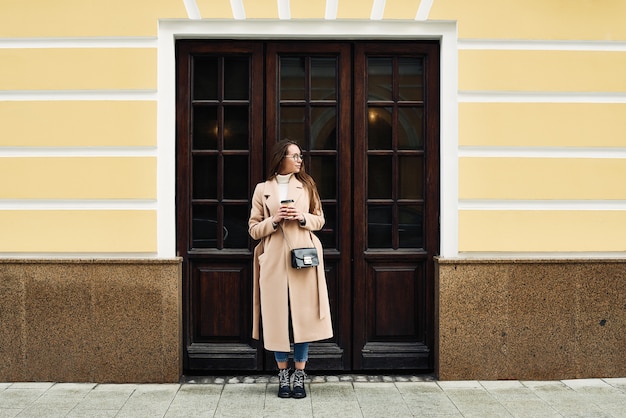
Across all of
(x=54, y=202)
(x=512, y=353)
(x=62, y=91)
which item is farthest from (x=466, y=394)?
(x=62, y=91)

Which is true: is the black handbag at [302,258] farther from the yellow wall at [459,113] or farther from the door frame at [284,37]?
the yellow wall at [459,113]

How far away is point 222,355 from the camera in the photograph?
7.02m

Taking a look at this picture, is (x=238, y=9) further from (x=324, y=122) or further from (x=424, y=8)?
(x=424, y=8)

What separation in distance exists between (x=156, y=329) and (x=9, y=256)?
1.53 meters

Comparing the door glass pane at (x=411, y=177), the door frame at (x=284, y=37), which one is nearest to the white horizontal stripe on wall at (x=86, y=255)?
the door frame at (x=284, y=37)

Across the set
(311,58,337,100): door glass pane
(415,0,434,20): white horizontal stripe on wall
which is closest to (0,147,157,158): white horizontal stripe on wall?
(311,58,337,100): door glass pane

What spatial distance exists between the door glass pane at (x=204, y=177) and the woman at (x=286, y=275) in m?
0.73

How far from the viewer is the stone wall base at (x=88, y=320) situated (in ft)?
22.0

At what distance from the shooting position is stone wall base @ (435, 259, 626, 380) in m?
6.79

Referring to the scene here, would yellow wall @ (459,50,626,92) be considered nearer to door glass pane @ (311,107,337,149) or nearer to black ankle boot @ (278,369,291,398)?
door glass pane @ (311,107,337,149)

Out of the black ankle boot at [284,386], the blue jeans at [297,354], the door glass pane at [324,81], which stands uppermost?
the door glass pane at [324,81]

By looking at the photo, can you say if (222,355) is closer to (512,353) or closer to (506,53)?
(512,353)

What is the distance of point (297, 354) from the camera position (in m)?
6.42

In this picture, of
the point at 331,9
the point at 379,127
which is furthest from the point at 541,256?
the point at 331,9
